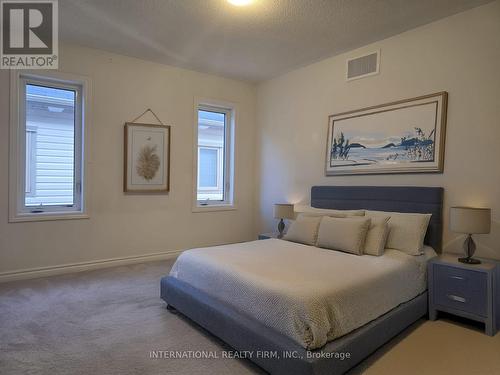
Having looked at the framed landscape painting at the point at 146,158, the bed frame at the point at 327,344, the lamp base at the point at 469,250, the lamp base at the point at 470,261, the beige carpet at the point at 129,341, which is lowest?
the beige carpet at the point at 129,341

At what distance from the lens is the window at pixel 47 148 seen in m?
3.58

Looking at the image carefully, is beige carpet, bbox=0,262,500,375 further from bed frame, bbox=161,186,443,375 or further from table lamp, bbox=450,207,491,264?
table lamp, bbox=450,207,491,264

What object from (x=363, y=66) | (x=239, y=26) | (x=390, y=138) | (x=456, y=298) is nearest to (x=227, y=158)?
(x=239, y=26)

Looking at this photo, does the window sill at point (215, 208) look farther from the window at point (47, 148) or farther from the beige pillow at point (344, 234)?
the beige pillow at point (344, 234)

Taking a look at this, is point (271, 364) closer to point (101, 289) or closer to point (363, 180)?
point (101, 289)

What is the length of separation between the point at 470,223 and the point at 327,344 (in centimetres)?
167

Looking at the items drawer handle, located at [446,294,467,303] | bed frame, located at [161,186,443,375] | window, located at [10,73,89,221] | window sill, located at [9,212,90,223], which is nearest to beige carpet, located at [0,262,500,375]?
bed frame, located at [161,186,443,375]

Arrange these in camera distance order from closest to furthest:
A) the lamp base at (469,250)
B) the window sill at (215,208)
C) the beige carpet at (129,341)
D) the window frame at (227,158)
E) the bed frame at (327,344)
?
the bed frame at (327,344), the beige carpet at (129,341), the lamp base at (469,250), the window sill at (215,208), the window frame at (227,158)

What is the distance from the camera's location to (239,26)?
3.34 metres

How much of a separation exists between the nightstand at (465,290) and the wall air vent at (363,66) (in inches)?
86.9

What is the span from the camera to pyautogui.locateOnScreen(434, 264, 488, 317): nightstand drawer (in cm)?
246

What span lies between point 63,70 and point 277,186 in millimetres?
3161

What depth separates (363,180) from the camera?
149 inches
